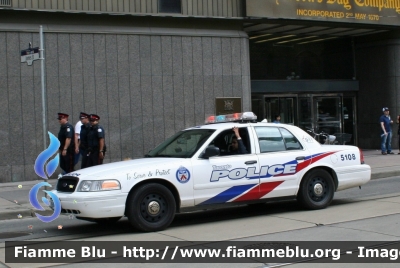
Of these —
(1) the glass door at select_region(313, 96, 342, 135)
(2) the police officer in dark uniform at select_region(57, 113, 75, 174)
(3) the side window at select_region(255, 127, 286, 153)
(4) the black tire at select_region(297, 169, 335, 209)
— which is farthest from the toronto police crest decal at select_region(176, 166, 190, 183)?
(1) the glass door at select_region(313, 96, 342, 135)

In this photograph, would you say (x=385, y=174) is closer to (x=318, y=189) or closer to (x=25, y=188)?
(x=318, y=189)

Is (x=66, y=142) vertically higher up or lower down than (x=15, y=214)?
higher up

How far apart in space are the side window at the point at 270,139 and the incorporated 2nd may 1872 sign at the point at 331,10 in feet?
29.0

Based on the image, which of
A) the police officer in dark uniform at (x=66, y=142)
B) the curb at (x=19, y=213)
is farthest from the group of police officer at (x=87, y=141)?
the curb at (x=19, y=213)

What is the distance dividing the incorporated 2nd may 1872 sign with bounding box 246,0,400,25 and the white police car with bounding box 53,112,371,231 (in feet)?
28.5

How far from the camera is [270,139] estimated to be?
10586 mm

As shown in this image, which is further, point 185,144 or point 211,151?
point 185,144

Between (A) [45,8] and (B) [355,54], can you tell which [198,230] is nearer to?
(A) [45,8]

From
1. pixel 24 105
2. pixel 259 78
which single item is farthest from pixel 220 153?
pixel 259 78

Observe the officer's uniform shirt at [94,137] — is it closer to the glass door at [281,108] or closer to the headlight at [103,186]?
the headlight at [103,186]

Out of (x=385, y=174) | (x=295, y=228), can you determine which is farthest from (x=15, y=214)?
(x=385, y=174)

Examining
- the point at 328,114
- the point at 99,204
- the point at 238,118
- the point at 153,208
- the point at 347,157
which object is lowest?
the point at 153,208

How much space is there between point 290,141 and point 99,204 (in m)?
3.59

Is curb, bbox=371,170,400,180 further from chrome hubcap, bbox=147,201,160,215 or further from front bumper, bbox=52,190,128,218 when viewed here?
front bumper, bbox=52,190,128,218
